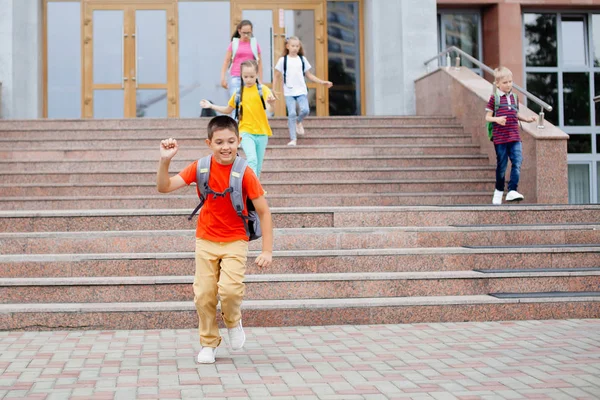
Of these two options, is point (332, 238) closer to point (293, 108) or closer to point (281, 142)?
point (293, 108)

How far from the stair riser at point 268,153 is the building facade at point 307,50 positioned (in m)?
4.75

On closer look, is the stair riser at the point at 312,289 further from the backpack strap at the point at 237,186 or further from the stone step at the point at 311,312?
the backpack strap at the point at 237,186

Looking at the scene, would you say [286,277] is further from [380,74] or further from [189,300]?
[380,74]

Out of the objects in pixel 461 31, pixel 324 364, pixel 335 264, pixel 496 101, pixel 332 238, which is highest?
pixel 461 31

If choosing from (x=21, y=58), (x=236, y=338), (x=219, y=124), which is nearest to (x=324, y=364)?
(x=236, y=338)

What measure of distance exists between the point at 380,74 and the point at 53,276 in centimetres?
1151

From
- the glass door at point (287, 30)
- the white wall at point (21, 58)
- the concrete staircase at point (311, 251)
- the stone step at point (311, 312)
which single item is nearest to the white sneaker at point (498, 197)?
the concrete staircase at point (311, 251)

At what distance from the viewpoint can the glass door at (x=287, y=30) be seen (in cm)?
1850

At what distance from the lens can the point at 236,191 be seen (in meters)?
5.55

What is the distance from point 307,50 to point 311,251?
450 inches

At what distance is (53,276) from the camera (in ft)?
24.9

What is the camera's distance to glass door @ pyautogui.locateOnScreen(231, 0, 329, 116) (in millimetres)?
18500

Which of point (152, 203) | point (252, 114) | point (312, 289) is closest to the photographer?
point (312, 289)

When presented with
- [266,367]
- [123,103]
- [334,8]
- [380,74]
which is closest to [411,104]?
[380,74]
